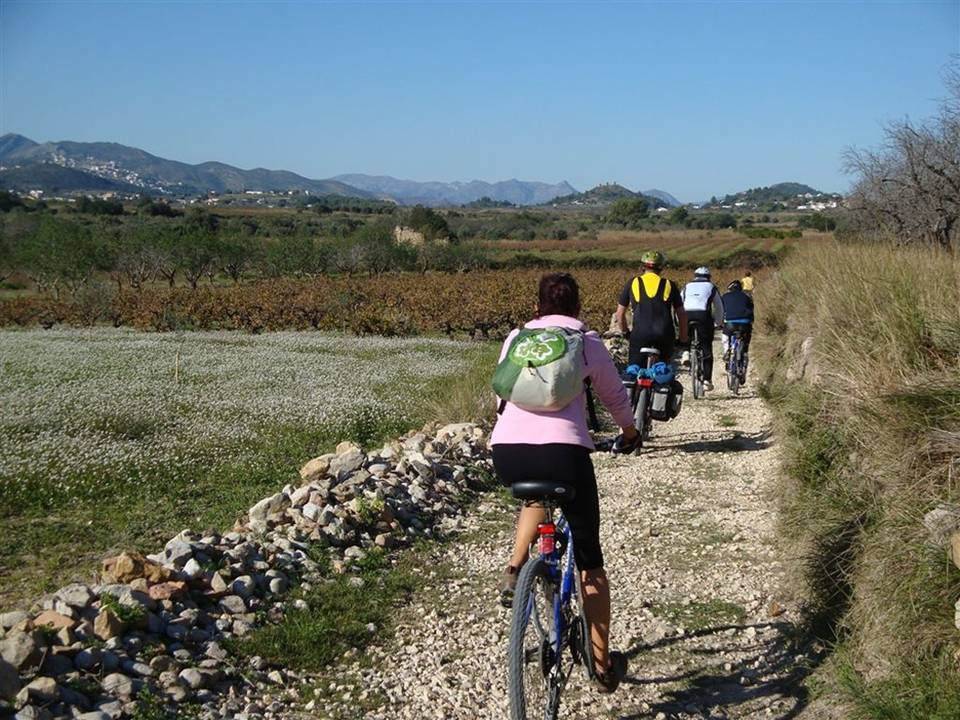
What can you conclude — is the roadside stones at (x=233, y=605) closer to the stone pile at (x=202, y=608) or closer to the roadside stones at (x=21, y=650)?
the stone pile at (x=202, y=608)

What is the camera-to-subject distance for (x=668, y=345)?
888cm

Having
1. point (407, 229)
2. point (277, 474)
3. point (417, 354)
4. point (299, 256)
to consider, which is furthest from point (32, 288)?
point (277, 474)

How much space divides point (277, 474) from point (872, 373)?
684cm

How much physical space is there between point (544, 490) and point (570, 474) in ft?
0.44

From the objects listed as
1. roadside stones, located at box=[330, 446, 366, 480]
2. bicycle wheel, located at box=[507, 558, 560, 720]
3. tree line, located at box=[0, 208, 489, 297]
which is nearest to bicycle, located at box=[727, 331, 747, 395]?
roadside stones, located at box=[330, 446, 366, 480]

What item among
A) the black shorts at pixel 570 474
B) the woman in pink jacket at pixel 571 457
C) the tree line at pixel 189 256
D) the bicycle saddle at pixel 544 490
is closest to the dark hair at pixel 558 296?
the woman in pink jacket at pixel 571 457

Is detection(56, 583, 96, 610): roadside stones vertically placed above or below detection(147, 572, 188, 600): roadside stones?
above

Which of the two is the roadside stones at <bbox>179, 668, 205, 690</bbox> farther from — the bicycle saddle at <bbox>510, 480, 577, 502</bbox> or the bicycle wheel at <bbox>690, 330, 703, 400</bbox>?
the bicycle wheel at <bbox>690, 330, 703, 400</bbox>

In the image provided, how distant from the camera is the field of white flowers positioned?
10.7m

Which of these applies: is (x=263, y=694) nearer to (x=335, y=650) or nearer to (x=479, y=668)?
(x=335, y=650)

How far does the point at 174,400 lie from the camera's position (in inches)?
594

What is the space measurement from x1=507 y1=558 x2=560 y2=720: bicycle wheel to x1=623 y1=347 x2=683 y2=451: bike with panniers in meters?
5.28

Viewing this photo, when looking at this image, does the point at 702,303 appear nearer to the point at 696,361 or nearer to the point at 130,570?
the point at 696,361

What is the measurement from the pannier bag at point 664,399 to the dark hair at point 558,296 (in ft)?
16.2
